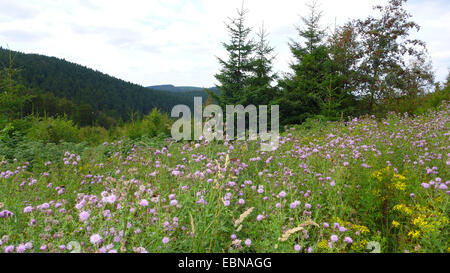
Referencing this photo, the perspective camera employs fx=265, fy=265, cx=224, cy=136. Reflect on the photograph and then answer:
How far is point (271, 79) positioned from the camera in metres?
11.9

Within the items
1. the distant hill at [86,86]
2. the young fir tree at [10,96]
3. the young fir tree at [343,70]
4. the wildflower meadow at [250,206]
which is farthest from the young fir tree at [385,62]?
the distant hill at [86,86]

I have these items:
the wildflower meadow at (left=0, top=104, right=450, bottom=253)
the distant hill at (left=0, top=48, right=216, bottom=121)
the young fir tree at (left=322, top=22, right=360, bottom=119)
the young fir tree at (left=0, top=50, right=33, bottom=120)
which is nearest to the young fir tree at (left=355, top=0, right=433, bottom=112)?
the young fir tree at (left=322, top=22, right=360, bottom=119)

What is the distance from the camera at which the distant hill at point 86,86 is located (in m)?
60.4

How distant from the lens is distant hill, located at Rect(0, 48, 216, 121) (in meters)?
60.4

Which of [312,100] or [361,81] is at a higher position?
[361,81]

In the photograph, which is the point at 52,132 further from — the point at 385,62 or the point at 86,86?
Answer: the point at 86,86

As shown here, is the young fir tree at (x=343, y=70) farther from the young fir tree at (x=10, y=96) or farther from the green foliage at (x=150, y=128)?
the young fir tree at (x=10, y=96)

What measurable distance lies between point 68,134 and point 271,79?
8329mm

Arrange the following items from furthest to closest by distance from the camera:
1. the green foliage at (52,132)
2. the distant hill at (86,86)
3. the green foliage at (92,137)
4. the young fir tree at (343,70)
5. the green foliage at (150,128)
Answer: the distant hill at (86,86) < the young fir tree at (343,70) < the green foliage at (150,128) < the green foliage at (92,137) < the green foliage at (52,132)

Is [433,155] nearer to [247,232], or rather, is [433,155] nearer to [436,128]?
[436,128]

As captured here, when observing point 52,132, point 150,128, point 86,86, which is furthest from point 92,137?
point 86,86

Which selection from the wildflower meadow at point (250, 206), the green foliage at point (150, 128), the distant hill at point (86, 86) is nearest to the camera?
the wildflower meadow at point (250, 206)
